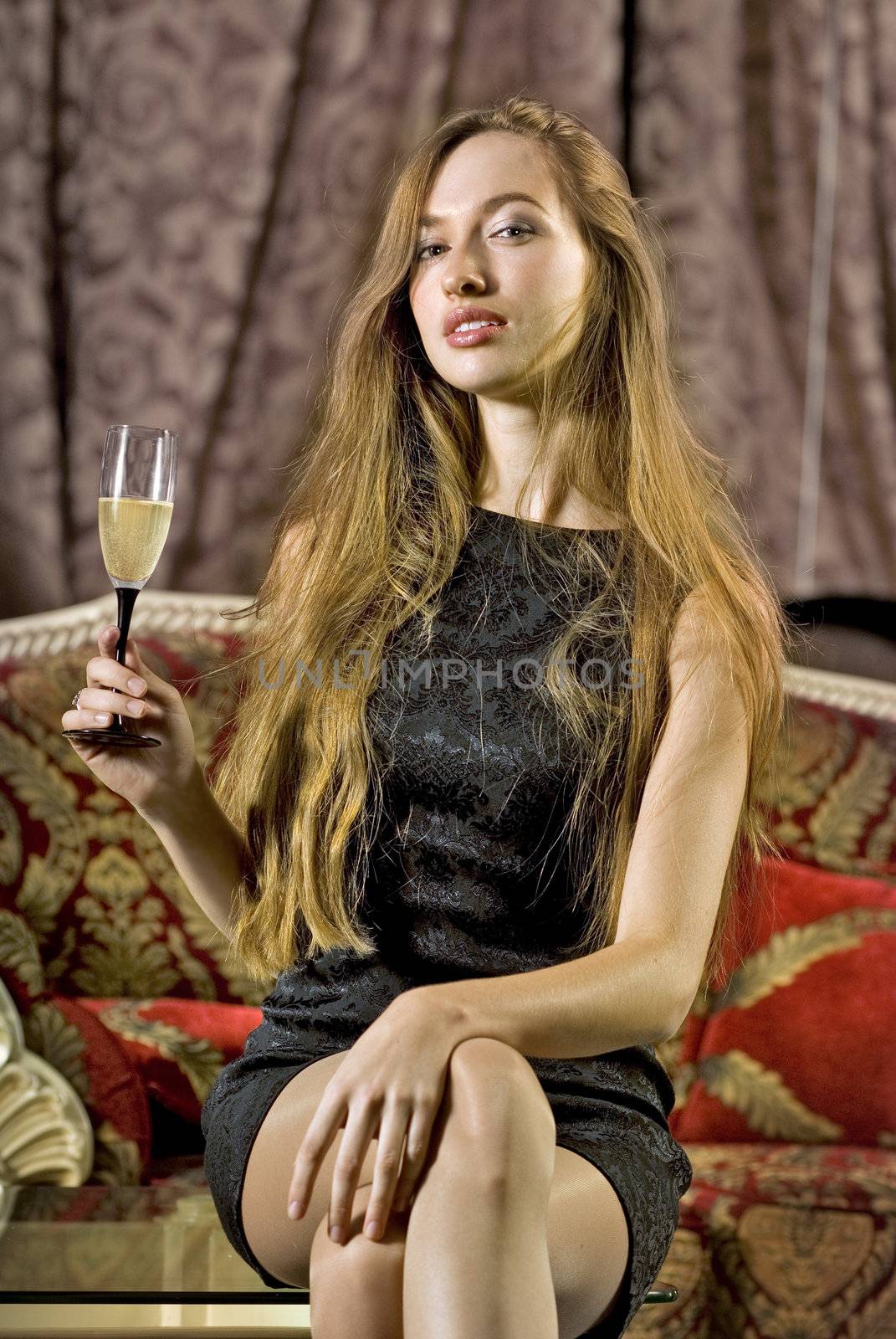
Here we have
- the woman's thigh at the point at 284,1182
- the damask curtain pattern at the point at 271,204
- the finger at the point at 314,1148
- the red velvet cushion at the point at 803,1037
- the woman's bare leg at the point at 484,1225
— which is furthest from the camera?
the damask curtain pattern at the point at 271,204

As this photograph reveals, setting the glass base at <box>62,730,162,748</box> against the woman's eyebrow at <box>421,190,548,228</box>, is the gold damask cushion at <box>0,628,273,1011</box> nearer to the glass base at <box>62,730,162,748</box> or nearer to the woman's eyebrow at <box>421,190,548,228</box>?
the glass base at <box>62,730,162,748</box>

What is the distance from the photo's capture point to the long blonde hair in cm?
157

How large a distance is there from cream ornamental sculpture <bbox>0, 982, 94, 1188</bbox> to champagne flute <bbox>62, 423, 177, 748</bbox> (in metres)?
0.85

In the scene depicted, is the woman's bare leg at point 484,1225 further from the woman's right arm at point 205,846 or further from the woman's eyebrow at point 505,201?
the woman's eyebrow at point 505,201

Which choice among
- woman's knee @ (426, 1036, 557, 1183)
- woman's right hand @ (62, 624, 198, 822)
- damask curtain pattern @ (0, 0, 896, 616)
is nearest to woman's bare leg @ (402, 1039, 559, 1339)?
woman's knee @ (426, 1036, 557, 1183)

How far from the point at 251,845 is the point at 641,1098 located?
513 millimetres

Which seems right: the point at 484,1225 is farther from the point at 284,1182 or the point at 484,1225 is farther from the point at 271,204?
the point at 271,204

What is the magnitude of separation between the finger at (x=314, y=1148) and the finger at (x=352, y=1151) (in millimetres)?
19

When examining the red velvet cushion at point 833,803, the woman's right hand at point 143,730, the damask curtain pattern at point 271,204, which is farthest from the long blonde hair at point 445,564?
the damask curtain pattern at point 271,204

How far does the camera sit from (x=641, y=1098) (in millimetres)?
1463

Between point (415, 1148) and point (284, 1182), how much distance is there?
236mm

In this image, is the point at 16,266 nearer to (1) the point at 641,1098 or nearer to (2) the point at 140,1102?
(2) the point at 140,1102

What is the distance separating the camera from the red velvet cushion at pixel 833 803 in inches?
106

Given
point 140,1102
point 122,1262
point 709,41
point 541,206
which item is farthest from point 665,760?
point 709,41
